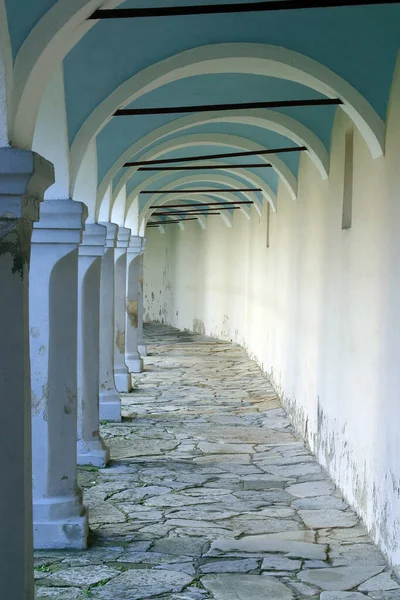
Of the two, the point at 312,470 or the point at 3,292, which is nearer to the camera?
the point at 3,292

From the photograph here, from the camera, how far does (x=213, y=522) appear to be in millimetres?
8938

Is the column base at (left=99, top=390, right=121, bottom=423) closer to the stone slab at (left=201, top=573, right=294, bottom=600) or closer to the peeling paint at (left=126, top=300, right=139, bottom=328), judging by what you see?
the peeling paint at (left=126, top=300, right=139, bottom=328)

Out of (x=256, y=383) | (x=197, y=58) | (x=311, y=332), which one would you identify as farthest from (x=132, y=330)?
(x=197, y=58)

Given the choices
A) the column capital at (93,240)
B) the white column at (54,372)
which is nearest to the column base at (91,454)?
the column capital at (93,240)

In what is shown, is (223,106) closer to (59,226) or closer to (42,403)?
(59,226)

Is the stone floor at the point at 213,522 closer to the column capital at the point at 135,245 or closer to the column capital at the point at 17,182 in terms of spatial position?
the column capital at the point at 17,182

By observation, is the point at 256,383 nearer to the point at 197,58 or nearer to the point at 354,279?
the point at 354,279

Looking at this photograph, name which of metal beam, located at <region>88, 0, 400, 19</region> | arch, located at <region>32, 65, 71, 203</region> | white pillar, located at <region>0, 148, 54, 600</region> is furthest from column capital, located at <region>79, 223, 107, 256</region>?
white pillar, located at <region>0, 148, 54, 600</region>

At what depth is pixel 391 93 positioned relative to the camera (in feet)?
27.8

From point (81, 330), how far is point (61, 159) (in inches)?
99.2

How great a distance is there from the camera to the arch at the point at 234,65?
839cm

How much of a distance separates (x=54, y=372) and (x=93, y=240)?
278 cm

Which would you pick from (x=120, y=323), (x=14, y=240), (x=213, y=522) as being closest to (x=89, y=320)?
(x=213, y=522)

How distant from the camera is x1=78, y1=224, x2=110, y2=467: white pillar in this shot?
10.2 metres
